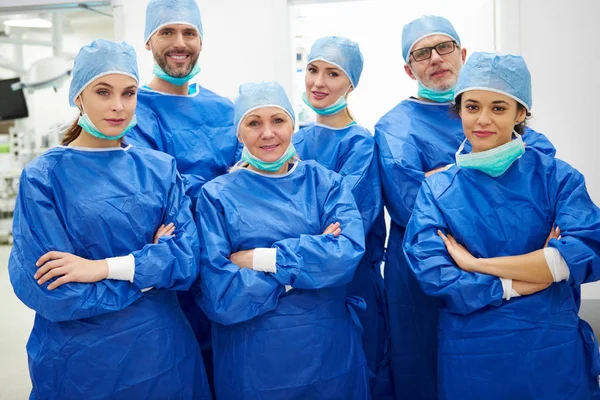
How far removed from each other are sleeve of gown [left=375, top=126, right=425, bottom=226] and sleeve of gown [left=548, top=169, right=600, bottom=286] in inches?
21.3

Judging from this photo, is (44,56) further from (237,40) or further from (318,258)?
(318,258)

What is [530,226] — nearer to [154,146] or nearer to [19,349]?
[154,146]

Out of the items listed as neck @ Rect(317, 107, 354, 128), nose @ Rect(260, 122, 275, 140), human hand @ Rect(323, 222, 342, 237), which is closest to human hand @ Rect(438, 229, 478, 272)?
human hand @ Rect(323, 222, 342, 237)

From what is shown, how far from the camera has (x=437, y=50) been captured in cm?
231

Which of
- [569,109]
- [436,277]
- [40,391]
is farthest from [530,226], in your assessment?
[569,109]

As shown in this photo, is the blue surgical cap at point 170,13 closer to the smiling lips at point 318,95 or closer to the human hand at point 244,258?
the smiling lips at point 318,95

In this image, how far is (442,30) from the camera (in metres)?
2.30

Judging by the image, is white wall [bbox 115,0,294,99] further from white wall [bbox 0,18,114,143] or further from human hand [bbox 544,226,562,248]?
human hand [bbox 544,226,562,248]

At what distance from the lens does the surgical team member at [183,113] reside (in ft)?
7.32

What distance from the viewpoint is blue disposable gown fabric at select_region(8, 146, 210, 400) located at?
165 cm

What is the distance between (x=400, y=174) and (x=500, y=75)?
55 centimetres

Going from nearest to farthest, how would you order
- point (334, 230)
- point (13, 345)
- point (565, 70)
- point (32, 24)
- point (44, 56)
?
point (334, 230) < point (565, 70) < point (13, 345) < point (32, 24) < point (44, 56)

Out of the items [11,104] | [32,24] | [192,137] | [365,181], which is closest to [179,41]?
[192,137]

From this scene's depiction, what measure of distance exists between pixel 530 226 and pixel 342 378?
2.57 ft
